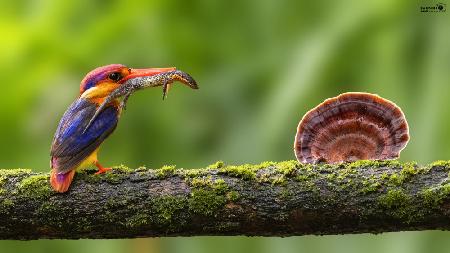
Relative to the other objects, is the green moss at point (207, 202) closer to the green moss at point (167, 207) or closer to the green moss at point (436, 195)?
the green moss at point (167, 207)

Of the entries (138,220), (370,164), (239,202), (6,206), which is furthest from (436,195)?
(6,206)

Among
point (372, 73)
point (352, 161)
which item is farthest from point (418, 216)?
point (372, 73)

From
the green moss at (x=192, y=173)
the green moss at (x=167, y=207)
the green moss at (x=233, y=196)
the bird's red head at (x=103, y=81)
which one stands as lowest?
the green moss at (x=167, y=207)

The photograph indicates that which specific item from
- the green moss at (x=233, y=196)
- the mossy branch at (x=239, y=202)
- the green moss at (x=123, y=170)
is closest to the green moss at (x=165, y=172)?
the mossy branch at (x=239, y=202)

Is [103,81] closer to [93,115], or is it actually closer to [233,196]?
[93,115]

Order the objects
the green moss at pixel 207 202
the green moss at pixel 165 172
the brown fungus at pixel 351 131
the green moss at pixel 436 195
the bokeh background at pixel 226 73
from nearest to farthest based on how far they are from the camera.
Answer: the green moss at pixel 436 195
the green moss at pixel 207 202
the green moss at pixel 165 172
the brown fungus at pixel 351 131
the bokeh background at pixel 226 73

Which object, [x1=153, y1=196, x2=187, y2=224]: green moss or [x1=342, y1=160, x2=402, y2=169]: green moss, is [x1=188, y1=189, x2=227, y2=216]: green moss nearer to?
[x1=153, y1=196, x2=187, y2=224]: green moss

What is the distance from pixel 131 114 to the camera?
632cm

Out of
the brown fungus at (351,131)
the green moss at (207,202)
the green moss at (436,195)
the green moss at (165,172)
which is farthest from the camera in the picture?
the brown fungus at (351,131)

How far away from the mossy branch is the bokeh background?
2.41m

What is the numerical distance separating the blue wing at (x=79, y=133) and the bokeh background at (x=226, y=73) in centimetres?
224

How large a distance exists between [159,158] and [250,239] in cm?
83

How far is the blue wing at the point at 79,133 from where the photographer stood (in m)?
3.12

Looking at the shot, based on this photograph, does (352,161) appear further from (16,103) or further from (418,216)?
(16,103)
